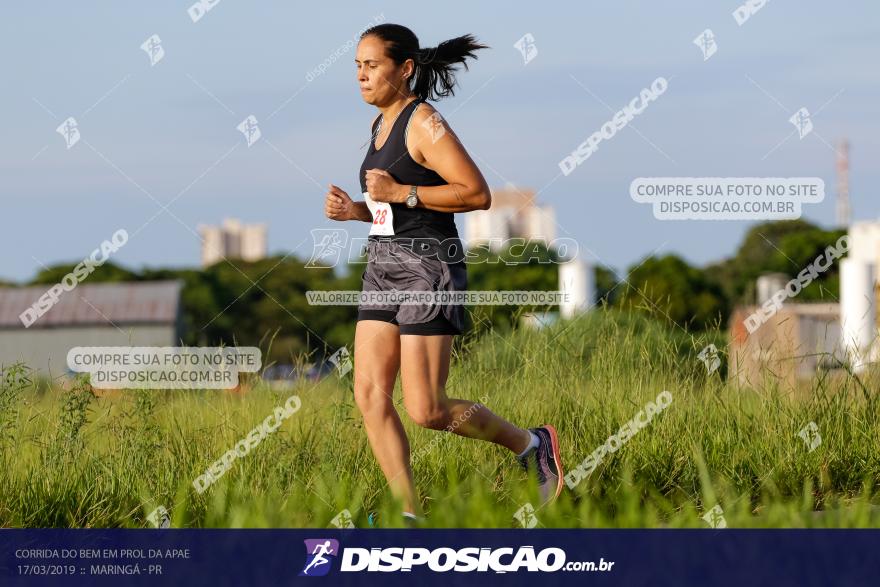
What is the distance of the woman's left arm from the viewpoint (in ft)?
13.9

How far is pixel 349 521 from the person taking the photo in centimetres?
428

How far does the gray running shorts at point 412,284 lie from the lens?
13.9ft

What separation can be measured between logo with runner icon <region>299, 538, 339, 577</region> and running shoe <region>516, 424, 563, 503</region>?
111cm

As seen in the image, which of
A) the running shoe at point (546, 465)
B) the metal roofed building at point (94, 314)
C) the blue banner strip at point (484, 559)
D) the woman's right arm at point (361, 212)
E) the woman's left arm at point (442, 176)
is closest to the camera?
the blue banner strip at point (484, 559)

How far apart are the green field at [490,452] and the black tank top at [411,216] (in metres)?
0.96

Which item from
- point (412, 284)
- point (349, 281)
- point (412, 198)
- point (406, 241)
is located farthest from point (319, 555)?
point (349, 281)

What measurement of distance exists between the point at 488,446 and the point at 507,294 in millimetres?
696

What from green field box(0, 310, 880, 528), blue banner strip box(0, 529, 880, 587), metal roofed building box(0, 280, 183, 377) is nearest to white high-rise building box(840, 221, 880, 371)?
green field box(0, 310, 880, 528)

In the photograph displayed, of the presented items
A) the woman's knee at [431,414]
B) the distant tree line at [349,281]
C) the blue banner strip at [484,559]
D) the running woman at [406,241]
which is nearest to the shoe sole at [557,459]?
the running woman at [406,241]

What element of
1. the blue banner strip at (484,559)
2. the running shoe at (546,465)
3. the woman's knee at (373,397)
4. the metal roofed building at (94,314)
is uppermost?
the metal roofed building at (94,314)

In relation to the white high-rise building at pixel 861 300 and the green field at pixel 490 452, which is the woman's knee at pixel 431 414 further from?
the white high-rise building at pixel 861 300

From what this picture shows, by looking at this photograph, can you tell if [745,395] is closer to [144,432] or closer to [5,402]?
[144,432]

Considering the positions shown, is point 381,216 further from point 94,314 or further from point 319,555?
point 94,314

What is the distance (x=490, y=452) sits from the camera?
519 centimetres
